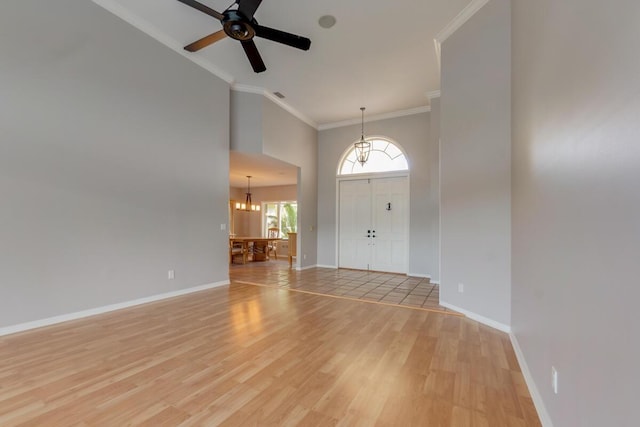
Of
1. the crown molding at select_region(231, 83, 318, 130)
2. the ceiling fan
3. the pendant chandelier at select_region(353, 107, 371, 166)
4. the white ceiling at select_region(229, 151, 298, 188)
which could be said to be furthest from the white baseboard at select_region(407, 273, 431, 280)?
the ceiling fan

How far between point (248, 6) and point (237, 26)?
11.2 inches

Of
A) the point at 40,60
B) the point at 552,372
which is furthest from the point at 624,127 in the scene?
the point at 40,60

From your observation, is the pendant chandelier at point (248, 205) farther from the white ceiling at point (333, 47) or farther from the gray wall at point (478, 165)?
the gray wall at point (478, 165)

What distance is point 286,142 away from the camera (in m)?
6.75

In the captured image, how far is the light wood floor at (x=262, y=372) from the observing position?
1.75 meters

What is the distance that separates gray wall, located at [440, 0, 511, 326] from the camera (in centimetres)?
323

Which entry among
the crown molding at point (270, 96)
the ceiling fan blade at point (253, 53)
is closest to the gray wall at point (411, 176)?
the crown molding at point (270, 96)

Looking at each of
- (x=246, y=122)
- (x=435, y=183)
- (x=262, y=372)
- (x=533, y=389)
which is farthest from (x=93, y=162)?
(x=435, y=183)

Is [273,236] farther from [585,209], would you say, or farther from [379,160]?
[585,209]

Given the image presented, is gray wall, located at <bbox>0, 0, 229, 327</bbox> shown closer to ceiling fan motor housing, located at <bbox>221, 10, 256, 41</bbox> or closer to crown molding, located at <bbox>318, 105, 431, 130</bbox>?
ceiling fan motor housing, located at <bbox>221, 10, 256, 41</bbox>

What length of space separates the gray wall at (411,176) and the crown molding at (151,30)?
3.52 metres

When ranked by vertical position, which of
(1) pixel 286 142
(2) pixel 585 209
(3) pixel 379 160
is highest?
(1) pixel 286 142

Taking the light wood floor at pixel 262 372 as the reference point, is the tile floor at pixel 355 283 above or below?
below

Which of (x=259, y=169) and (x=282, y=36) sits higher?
(x=282, y=36)
